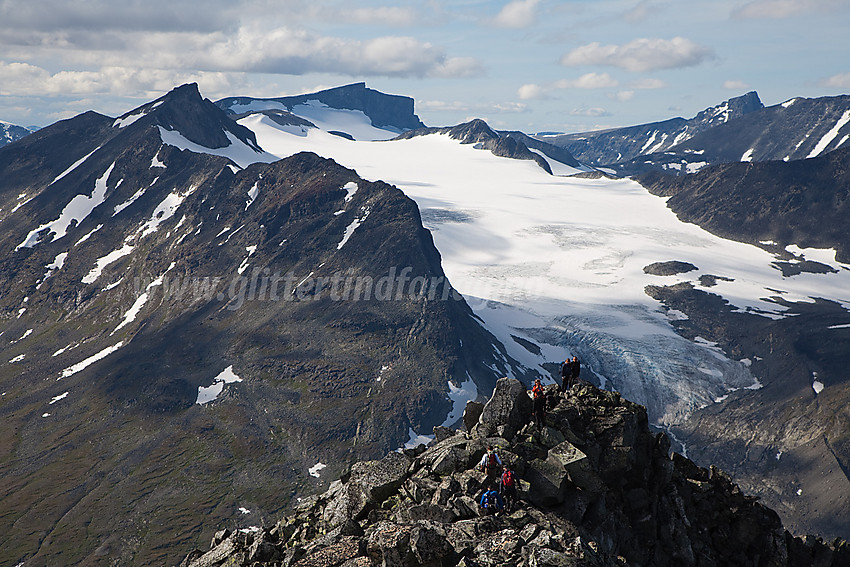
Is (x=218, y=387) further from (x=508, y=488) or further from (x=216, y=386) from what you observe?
(x=508, y=488)

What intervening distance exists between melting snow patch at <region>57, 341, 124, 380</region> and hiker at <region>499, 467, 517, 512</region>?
554 feet

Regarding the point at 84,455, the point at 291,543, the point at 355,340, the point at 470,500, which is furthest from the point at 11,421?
the point at 470,500

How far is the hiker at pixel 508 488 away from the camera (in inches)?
1141

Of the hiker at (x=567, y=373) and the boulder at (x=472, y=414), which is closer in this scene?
the boulder at (x=472, y=414)

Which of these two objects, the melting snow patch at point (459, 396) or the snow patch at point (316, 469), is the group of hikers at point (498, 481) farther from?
the melting snow patch at point (459, 396)

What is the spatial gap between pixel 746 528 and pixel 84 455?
132 meters

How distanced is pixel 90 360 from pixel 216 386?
4542 centimetres

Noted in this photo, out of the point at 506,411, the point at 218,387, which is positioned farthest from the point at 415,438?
the point at 506,411

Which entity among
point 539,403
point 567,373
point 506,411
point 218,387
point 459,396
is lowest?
point 218,387

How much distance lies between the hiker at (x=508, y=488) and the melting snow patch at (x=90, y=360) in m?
169

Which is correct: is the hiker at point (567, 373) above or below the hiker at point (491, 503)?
above

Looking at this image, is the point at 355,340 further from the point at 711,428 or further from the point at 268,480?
the point at 711,428

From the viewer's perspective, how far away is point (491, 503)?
95.0ft

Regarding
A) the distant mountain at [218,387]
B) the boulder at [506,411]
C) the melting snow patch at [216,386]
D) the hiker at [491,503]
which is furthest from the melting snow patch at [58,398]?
the hiker at [491,503]
